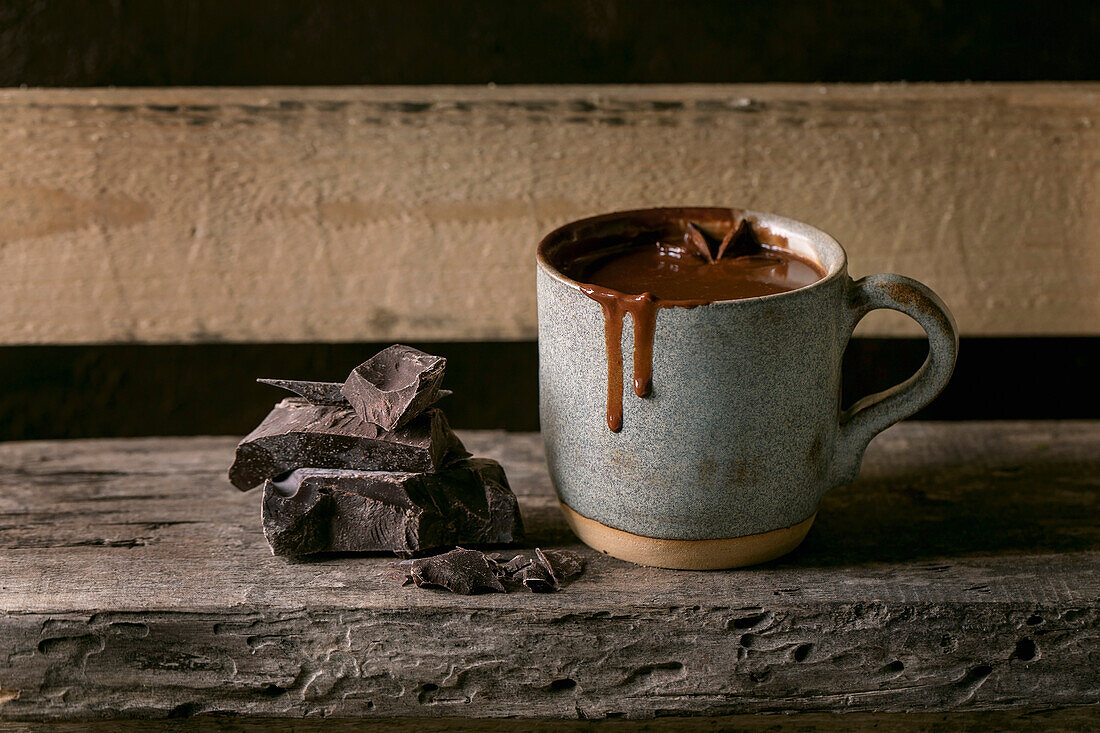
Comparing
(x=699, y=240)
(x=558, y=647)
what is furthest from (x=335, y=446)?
(x=699, y=240)

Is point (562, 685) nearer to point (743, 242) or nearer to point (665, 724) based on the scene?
point (665, 724)

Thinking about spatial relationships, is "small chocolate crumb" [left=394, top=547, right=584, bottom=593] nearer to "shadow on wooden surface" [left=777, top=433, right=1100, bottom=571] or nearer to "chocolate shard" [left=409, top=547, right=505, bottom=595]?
"chocolate shard" [left=409, top=547, right=505, bottom=595]

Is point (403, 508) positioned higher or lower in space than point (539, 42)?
lower

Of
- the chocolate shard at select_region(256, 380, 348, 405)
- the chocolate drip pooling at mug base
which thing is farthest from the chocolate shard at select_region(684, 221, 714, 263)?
the chocolate shard at select_region(256, 380, 348, 405)

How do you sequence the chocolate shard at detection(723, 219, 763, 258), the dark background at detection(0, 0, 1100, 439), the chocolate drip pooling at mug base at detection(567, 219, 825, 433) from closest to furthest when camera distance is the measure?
the chocolate drip pooling at mug base at detection(567, 219, 825, 433) < the chocolate shard at detection(723, 219, 763, 258) < the dark background at detection(0, 0, 1100, 439)

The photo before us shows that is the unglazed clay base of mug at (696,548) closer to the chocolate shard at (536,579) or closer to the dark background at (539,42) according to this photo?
the chocolate shard at (536,579)

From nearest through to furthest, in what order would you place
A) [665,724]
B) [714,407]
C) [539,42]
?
[714,407] → [665,724] → [539,42]

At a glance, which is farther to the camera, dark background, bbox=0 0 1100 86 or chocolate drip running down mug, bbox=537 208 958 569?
dark background, bbox=0 0 1100 86
